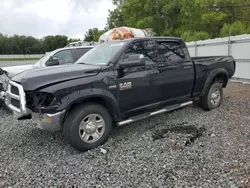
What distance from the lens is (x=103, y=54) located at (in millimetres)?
4461

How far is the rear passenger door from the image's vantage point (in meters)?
4.65

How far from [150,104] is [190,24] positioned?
1814cm

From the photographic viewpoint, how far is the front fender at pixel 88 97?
340 centimetres

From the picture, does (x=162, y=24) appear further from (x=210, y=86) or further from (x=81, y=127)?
(x=81, y=127)

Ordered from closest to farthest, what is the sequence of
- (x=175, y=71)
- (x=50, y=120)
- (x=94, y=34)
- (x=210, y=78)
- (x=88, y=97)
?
(x=50, y=120) < (x=88, y=97) < (x=175, y=71) < (x=210, y=78) < (x=94, y=34)

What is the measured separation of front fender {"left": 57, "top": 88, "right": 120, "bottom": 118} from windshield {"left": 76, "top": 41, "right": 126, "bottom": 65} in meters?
0.63

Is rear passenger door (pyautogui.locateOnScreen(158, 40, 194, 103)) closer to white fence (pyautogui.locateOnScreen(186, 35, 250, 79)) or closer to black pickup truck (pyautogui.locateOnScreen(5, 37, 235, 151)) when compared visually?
black pickup truck (pyautogui.locateOnScreen(5, 37, 235, 151))

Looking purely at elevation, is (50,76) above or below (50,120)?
above

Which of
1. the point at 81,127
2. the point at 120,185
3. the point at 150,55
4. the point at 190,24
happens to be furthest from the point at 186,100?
the point at 190,24

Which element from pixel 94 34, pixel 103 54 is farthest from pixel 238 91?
pixel 94 34

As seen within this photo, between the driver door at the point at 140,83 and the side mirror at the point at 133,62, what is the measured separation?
10 centimetres

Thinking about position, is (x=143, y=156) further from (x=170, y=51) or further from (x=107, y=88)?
(x=170, y=51)

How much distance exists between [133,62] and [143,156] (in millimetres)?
1587

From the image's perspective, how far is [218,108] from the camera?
589cm
